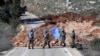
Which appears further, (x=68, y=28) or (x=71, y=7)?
(x=71, y=7)

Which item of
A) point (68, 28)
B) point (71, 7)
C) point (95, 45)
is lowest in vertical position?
point (71, 7)

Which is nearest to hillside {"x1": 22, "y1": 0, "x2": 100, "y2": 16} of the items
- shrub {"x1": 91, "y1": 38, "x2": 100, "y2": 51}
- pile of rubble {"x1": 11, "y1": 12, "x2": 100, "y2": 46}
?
pile of rubble {"x1": 11, "y1": 12, "x2": 100, "y2": 46}

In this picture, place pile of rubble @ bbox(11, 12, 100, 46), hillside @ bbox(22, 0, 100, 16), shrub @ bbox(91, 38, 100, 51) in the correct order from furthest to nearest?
hillside @ bbox(22, 0, 100, 16) → pile of rubble @ bbox(11, 12, 100, 46) → shrub @ bbox(91, 38, 100, 51)

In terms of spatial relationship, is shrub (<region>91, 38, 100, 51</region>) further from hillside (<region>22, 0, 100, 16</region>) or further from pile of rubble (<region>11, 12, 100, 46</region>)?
hillside (<region>22, 0, 100, 16</region>)

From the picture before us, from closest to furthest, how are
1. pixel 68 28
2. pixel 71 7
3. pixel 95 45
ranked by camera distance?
pixel 95 45 → pixel 68 28 → pixel 71 7

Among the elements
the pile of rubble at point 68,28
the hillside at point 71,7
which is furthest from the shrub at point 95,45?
the hillside at point 71,7

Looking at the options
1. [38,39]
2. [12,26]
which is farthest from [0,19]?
[38,39]

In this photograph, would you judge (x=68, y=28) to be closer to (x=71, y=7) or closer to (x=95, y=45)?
(x=95, y=45)

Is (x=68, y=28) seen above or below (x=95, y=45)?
below

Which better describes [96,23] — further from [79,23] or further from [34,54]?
[34,54]

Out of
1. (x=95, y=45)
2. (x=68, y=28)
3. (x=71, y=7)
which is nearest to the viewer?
(x=95, y=45)

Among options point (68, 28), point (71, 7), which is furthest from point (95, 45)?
point (71, 7)

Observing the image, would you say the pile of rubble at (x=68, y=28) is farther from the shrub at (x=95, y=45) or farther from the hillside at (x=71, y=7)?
the hillside at (x=71, y=7)

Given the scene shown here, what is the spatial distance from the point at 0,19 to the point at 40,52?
31065 mm
